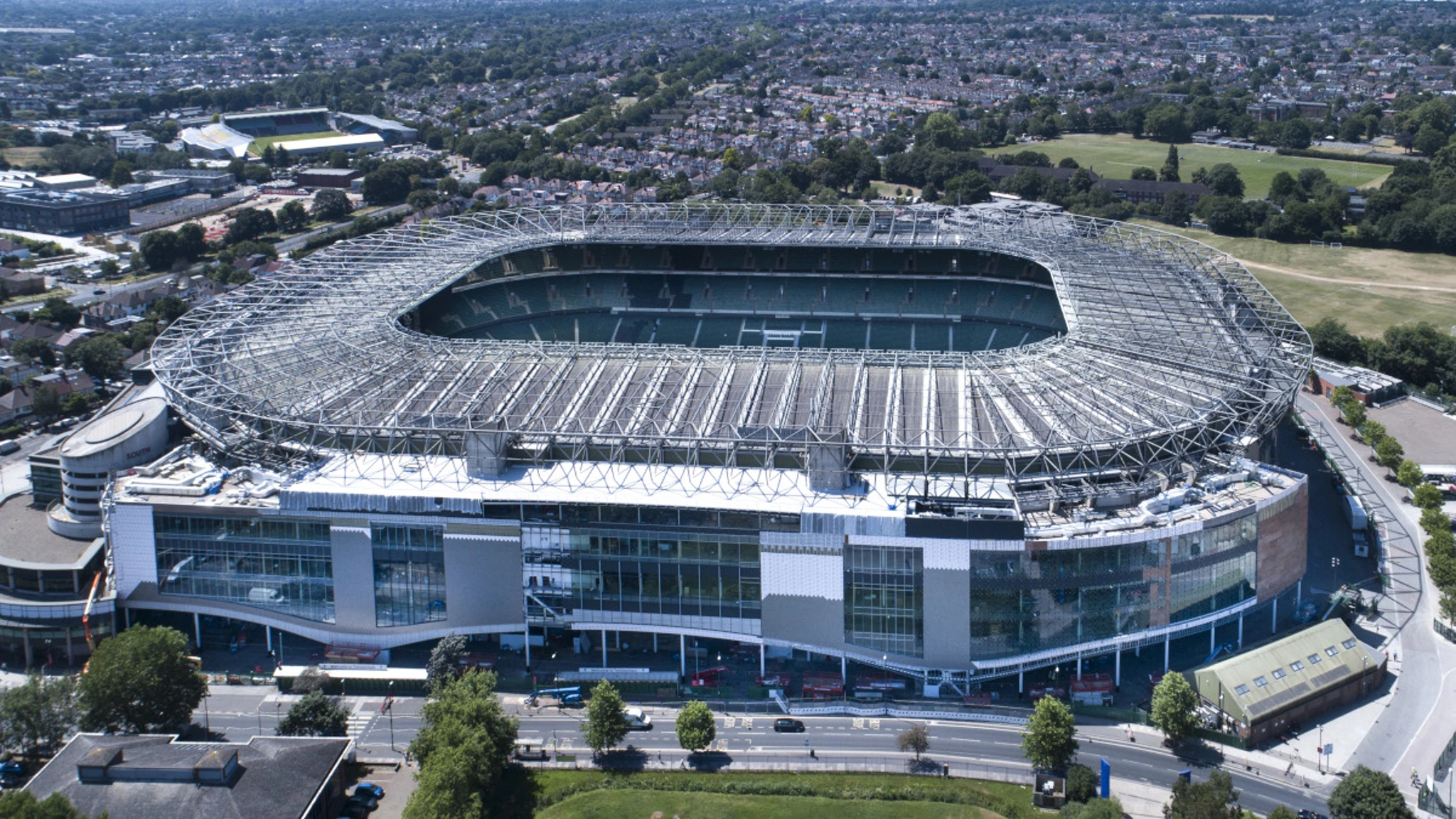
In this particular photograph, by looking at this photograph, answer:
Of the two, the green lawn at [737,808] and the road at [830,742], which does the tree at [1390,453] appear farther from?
the green lawn at [737,808]

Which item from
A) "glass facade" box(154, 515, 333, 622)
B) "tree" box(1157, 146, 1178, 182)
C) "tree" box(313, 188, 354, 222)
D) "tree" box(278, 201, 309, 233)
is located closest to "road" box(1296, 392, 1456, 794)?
"glass facade" box(154, 515, 333, 622)

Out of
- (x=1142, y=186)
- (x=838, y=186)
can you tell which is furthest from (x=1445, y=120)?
(x=838, y=186)

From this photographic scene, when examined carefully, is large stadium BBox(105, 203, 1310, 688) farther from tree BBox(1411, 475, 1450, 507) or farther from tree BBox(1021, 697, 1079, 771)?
tree BBox(1411, 475, 1450, 507)

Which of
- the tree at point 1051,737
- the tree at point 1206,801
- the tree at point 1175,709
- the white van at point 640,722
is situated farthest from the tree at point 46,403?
the tree at point 1206,801

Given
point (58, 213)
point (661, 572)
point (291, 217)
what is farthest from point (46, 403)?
point (58, 213)

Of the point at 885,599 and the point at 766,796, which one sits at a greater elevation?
the point at 885,599

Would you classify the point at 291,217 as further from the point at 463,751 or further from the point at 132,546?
the point at 463,751
